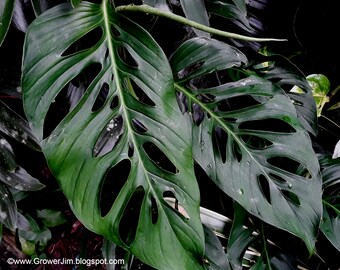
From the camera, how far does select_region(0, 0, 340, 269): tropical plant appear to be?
2.18ft

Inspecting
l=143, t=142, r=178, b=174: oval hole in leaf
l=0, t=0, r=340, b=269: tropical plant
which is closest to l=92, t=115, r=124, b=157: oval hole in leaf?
l=0, t=0, r=340, b=269: tropical plant

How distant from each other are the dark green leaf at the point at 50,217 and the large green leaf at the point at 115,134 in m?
0.60

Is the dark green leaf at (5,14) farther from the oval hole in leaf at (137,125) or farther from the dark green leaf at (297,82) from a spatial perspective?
the dark green leaf at (297,82)

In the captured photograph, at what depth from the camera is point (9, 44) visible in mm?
970

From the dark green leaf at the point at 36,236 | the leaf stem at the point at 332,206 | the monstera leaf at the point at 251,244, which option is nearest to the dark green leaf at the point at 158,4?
the monstera leaf at the point at 251,244

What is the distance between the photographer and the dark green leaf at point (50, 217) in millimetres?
1268

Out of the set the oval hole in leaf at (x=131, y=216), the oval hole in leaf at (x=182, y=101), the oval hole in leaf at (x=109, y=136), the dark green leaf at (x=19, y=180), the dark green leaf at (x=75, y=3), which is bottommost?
the oval hole in leaf at (x=131, y=216)

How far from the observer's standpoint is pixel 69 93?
95cm

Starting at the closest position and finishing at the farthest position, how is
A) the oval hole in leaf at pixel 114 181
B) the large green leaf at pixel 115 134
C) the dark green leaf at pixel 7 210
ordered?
the large green leaf at pixel 115 134 → the dark green leaf at pixel 7 210 → the oval hole in leaf at pixel 114 181

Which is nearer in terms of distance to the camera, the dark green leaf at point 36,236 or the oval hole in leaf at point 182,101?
the oval hole in leaf at point 182,101

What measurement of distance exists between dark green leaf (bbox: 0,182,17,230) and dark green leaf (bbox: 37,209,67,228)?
0.39 metres

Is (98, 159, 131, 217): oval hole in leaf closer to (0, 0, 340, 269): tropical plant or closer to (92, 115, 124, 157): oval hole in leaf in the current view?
(0, 0, 340, 269): tropical plant

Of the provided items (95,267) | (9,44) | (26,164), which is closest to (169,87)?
(9,44)

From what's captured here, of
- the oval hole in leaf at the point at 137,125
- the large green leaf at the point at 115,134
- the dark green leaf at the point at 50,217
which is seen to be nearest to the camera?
the large green leaf at the point at 115,134
